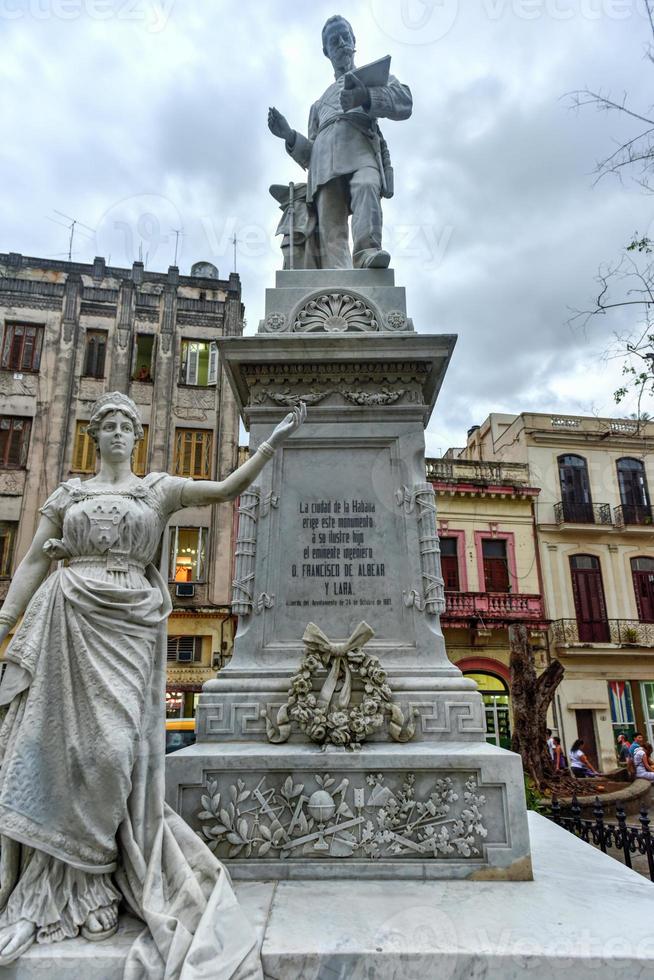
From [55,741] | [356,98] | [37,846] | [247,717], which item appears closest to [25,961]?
[37,846]

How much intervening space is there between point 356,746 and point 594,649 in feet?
76.7

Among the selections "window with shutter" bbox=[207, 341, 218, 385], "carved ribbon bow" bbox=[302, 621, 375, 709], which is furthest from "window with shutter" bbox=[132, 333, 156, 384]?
"carved ribbon bow" bbox=[302, 621, 375, 709]

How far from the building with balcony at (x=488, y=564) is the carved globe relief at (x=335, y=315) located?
19748mm

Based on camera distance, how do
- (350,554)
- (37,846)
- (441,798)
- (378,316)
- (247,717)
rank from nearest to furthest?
1. (37,846)
2. (441,798)
3. (247,717)
4. (350,554)
5. (378,316)

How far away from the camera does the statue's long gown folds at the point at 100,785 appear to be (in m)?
2.76

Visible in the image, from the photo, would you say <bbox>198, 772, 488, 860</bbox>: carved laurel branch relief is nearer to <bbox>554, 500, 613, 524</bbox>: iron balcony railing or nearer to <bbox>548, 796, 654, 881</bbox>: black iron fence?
<bbox>548, 796, 654, 881</bbox>: black iron fence

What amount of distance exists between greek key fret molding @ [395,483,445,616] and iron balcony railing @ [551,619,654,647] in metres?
22.4

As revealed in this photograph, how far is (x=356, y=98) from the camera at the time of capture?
5.85 m

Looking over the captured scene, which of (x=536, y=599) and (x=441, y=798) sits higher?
(x=536, y=599)

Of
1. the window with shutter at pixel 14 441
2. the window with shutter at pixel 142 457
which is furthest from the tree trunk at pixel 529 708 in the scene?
the window with shutter at pixel 14 441

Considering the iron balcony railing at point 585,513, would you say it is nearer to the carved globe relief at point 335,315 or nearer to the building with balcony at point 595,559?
the building with balcony at point 595,559

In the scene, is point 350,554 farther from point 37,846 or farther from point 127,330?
point 127,330

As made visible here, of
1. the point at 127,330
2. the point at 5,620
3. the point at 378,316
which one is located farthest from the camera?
the point at 127,330

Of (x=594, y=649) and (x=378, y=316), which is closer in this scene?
(x=378, y=316)
